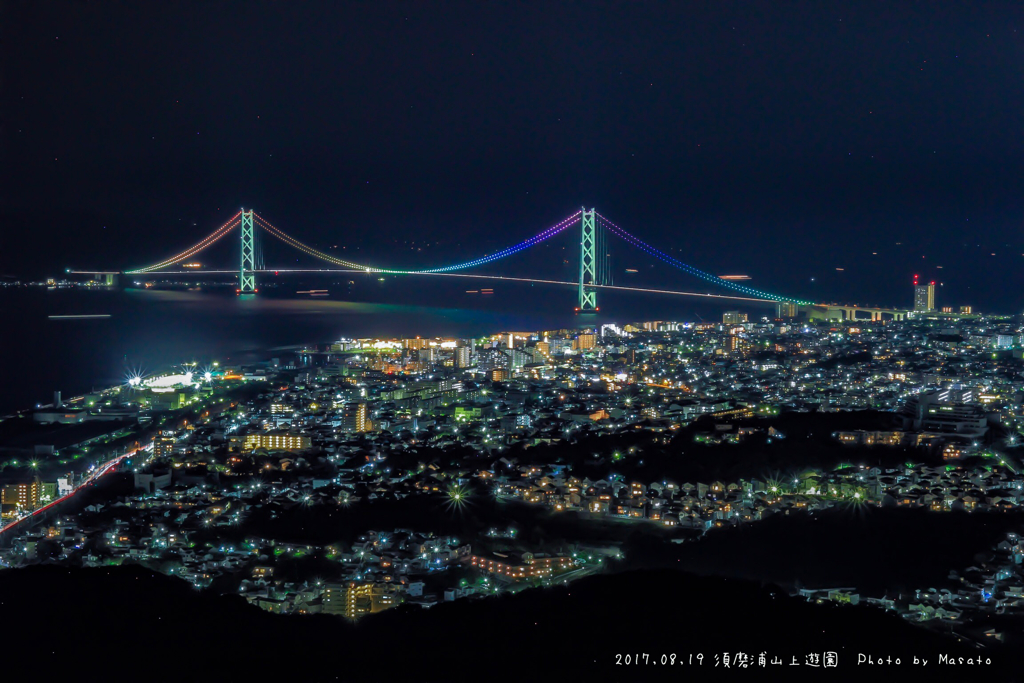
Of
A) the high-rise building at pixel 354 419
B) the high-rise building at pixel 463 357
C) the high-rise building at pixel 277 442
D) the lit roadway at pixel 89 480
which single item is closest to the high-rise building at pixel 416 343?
the high-rise building at pixel 463 357

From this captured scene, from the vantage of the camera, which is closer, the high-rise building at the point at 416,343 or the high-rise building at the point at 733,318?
the high-rise building at the point at 416,343

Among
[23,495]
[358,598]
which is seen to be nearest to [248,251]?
[23,495]

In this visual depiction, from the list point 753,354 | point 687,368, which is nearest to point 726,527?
point 687,368

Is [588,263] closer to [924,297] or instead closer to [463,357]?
[924,297]

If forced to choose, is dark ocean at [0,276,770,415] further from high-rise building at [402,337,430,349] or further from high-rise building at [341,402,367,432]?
high-rise building at [341,402,367,432]

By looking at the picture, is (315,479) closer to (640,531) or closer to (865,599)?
(640,531)

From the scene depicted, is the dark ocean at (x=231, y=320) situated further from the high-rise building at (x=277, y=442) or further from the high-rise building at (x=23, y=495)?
the high-rise building at (x=23, y=495)

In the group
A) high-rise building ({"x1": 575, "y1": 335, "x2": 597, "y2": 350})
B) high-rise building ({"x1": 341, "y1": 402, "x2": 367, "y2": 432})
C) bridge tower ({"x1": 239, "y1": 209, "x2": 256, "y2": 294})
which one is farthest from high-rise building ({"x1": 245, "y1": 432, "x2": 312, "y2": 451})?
bridge tower ({"x1": 239, "y1": 209, "x2": 256, "y2": 294})
